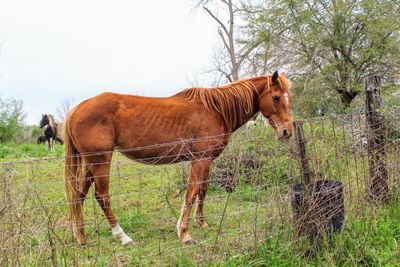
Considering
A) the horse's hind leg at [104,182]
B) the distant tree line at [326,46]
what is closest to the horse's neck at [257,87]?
the horse's hind leg at [104,182]

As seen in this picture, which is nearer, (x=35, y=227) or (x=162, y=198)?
(x=35, y=227)

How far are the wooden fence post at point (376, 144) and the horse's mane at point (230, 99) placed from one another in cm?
140

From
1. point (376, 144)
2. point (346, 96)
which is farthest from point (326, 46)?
point (376, 144)

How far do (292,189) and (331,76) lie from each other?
15400 mm

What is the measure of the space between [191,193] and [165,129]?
79cm

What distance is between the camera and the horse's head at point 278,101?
446 cm

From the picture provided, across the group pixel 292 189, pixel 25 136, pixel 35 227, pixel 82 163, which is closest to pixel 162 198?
pixel 82 163

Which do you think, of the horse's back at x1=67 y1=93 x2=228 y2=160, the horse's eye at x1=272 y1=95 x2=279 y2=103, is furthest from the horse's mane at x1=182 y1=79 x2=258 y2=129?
the horse's eye at x1=272 y1=95 x2=279 y2=103

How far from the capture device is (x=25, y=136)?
96.9 feet

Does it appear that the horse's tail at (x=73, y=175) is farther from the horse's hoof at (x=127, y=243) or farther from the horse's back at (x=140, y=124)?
the horse's hoof at (x=127, y=243)

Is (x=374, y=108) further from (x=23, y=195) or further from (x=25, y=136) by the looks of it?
(x=25, y=136)

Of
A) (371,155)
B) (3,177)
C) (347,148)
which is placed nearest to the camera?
(3,177)

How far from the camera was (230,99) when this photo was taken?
4.62m

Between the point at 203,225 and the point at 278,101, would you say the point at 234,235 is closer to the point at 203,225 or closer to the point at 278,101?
the point at 203,225
